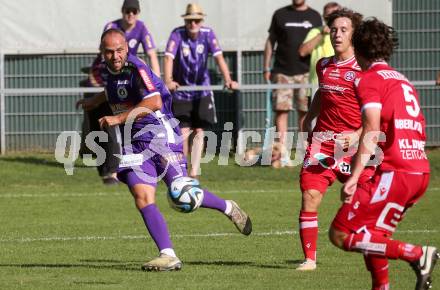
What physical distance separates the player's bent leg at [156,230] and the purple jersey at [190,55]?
704 centimetres

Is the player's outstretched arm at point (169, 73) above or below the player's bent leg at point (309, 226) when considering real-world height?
above

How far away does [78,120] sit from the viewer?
18.9m

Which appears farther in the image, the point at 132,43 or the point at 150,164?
the point at 132,43

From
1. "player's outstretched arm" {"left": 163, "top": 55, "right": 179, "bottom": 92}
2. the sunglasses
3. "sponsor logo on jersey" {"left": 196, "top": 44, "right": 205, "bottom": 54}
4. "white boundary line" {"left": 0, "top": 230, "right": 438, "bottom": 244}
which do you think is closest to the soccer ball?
"white boundary line" {"left": 0, "top": 230, "right": 438, "bottom": 244}

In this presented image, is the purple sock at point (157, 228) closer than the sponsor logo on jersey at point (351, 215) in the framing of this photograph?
No

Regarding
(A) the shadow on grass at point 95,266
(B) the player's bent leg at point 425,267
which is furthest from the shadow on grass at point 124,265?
(B) the player's bent leg at point 425,267

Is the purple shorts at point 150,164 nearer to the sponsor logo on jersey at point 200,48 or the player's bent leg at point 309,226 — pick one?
the player's bent leg at point 309,226

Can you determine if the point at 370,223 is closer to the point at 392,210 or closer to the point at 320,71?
the point at 392,210

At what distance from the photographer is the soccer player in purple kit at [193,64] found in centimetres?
1620

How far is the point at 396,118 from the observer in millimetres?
7234

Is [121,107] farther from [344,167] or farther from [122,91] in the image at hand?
[344,167]

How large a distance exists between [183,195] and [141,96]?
853mm

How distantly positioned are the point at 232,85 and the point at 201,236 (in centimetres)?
508

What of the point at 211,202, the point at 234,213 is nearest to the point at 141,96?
the point at 211,202
